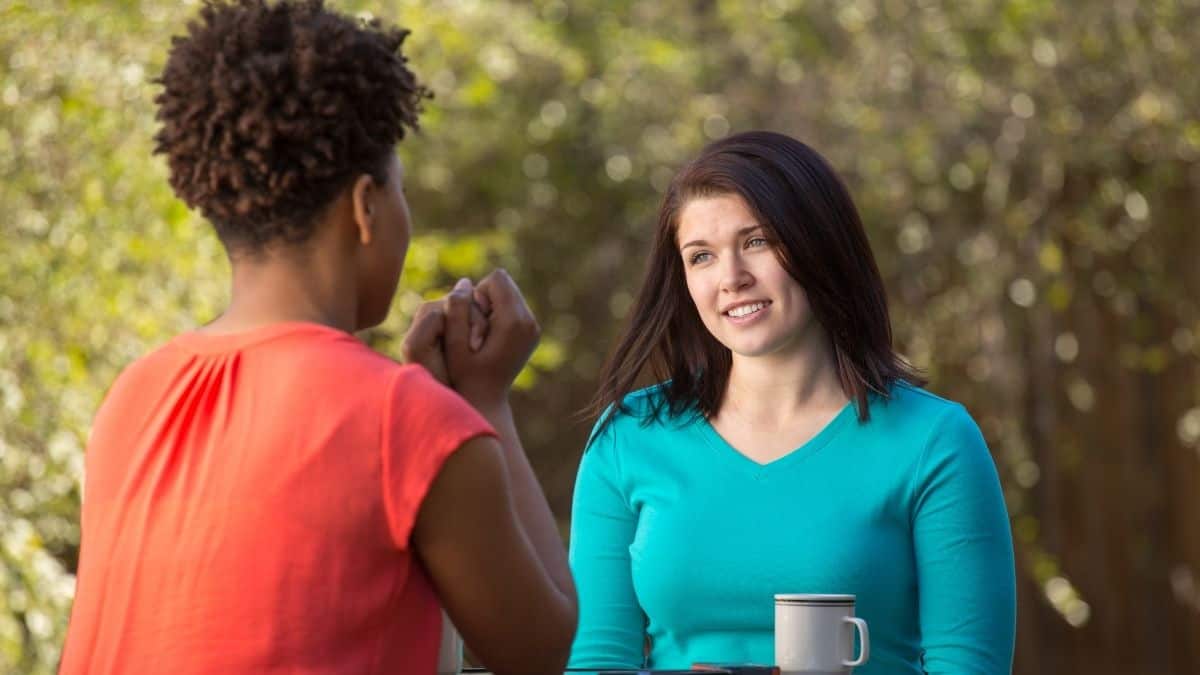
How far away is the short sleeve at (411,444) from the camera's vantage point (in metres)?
1.59

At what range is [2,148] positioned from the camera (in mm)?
4367

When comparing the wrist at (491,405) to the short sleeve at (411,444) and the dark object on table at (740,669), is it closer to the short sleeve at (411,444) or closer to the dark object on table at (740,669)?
the short sleeve at (411,444)

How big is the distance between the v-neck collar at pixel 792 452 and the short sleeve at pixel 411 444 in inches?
43.5

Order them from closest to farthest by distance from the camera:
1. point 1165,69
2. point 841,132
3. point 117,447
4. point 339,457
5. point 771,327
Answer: point 339,457, point 117,447, point 771,327, point 1165,69, point 841,132

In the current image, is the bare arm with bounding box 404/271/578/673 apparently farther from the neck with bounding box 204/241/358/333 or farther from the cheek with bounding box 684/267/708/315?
the cheek with bounding box 684/267/708/315

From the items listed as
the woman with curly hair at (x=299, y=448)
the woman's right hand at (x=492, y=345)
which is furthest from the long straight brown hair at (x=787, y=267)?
the woman with curly hair at (x=299, y=448)

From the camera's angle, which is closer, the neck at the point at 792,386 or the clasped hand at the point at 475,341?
the clasped hand at the point at 475,341

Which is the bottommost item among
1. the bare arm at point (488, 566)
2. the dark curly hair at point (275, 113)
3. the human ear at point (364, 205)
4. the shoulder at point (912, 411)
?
the bare arm at point (488, 566)

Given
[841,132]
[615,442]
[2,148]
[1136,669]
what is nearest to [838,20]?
[841,132]

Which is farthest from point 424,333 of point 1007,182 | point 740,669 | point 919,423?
point 1007,182

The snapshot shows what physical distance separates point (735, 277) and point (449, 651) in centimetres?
96

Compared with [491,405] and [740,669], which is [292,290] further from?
[740,669]

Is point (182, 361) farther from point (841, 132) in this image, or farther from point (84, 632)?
point (841, 132)

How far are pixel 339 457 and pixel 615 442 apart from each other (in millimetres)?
1280
